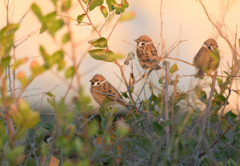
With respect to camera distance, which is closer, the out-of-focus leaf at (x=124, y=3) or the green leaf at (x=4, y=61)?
the green leaf at (x=4, y=61)

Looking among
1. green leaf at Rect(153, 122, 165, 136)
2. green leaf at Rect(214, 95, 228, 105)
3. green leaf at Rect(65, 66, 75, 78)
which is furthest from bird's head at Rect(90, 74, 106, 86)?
green leaf at Rect(65, 66, 75, 78)

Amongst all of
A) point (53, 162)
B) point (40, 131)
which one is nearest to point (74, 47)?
point (40, 131)

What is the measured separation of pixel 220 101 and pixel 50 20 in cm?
127

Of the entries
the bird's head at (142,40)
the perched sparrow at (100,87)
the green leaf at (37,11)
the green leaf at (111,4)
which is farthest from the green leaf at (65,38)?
the bird's head at (142,40)

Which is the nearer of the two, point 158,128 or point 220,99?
point 158,128

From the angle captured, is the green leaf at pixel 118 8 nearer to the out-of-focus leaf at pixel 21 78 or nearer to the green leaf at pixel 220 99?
the green leaf at pixel 220 99

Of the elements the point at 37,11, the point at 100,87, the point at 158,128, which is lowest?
the point at 158,128

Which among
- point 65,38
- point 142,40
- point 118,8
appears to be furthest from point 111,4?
point 142,40

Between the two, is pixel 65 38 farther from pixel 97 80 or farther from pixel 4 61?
pixel 97 80

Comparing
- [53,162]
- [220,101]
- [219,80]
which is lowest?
[53,162]

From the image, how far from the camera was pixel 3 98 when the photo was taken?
A: 675 millimetres

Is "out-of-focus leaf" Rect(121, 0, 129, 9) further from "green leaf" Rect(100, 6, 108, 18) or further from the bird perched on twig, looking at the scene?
the bird perched on twig

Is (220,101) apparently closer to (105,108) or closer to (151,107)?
(151,107)

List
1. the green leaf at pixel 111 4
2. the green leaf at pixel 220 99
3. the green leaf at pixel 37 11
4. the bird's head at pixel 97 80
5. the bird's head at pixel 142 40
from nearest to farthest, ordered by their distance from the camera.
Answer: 1. the green leaf at pixel 37 11
2. the green leaf at pixel 220 99
3. the green leaf at pixel 111 4
4. the bird's head at pixel 97 80
5. the bird's head at pixel 142 40
